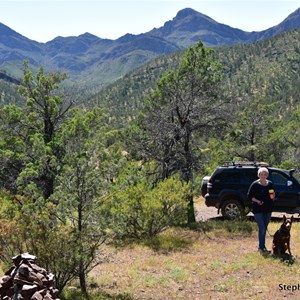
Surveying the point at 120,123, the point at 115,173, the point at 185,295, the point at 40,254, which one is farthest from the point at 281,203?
the point at 120,123

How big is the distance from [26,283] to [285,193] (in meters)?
10.6

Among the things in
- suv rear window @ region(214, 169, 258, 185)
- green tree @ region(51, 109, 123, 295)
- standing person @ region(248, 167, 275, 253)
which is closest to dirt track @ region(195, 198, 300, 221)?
suv rear window @ region(214, 169, 258, 185)

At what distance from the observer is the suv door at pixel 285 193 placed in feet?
43.0

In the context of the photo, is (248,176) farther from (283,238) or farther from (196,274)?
(196,274)

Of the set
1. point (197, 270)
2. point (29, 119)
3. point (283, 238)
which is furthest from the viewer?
point (29, 119)

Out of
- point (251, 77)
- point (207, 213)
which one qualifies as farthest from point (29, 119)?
point (251, 77)

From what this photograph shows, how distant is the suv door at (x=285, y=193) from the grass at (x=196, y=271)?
6.30 feet

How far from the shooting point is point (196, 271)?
800 cm

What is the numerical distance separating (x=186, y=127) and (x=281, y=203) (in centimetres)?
451

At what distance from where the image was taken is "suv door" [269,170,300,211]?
13094 millimetres

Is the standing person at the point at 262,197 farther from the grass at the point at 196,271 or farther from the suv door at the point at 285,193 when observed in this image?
the suv door at the point at 285,193

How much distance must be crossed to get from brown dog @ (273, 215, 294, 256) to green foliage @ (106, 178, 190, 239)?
3622 millimetres

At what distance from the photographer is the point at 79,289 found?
702cm

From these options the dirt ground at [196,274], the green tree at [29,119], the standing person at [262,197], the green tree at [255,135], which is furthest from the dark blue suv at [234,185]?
the green tree at [255,135]
